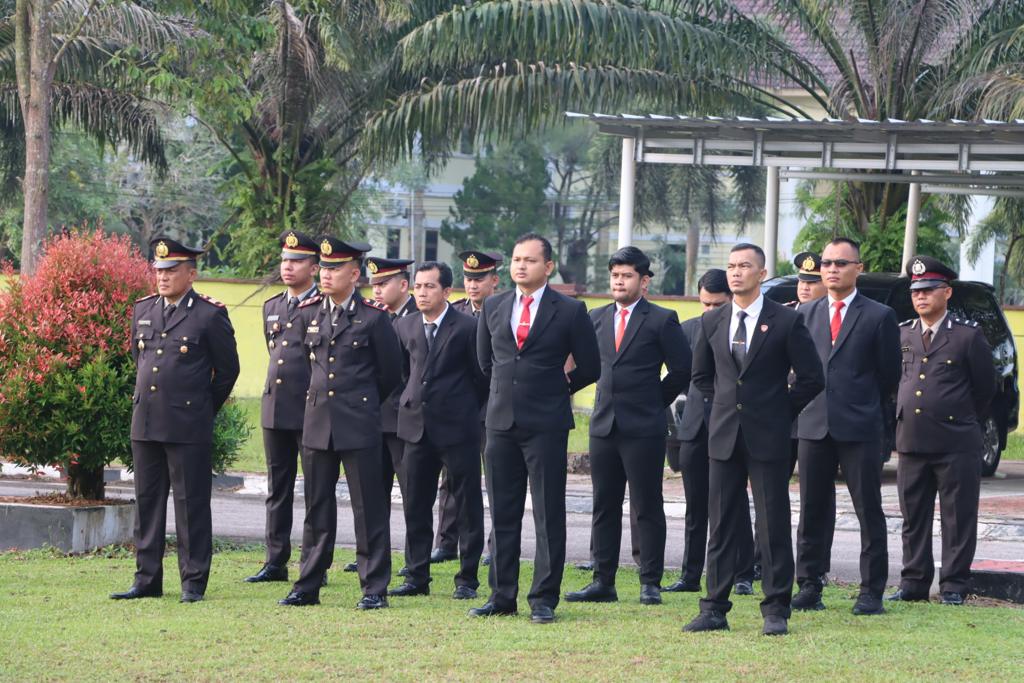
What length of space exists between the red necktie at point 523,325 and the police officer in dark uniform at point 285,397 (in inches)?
62.8

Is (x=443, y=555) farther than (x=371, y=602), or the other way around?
(x=443, y=555)

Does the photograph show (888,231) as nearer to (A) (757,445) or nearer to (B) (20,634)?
(A) (757,445)

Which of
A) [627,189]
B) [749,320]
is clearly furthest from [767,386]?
[627,189]

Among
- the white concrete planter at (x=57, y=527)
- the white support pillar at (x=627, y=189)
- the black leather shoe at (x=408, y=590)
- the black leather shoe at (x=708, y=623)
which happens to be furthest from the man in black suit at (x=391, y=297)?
Answer: the white support pillar at (x=627, y=189)

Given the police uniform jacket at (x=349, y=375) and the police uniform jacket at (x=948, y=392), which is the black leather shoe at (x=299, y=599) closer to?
the police uniform jacket at (x=349, y=375)

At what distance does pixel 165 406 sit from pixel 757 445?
129 inches

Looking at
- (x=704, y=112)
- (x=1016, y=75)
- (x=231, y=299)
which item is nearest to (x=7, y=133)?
(x=231, y=299)

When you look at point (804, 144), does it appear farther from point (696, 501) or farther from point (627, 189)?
point (696, 501)

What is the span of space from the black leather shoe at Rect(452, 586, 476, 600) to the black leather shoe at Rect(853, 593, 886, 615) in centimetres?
212

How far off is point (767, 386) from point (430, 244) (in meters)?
52.6

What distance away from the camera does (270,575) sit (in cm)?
931

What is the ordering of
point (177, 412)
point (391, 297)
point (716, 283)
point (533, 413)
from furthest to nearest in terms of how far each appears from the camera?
point (391, 297) < point (716, 283) < point (177, 412) < point (533, 413)

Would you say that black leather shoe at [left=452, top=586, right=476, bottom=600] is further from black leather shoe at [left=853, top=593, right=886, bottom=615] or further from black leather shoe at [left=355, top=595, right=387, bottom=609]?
black leather shoe at [left=853, top=593, right=886, bottom=615]

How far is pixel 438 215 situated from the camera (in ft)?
193
